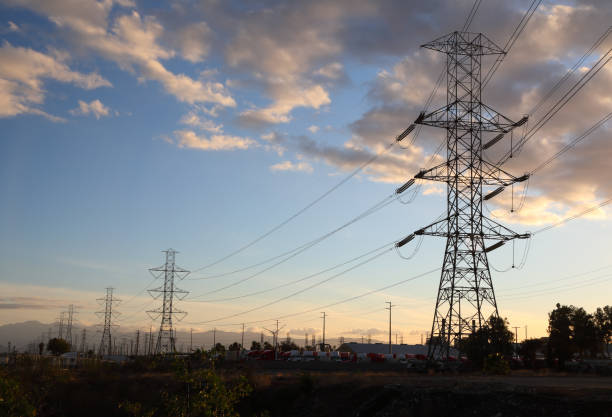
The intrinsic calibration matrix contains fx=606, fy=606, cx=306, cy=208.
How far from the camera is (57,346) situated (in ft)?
597

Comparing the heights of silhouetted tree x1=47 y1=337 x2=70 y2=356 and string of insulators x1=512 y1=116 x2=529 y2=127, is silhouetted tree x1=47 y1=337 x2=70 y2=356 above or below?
below

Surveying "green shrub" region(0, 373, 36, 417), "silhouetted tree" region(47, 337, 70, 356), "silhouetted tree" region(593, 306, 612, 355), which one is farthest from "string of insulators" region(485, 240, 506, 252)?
"silhouetted tree" region(47, 337, 70, 356)

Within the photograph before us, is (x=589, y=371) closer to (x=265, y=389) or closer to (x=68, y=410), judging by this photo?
(x=265, y=389)

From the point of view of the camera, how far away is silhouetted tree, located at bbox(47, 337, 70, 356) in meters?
181

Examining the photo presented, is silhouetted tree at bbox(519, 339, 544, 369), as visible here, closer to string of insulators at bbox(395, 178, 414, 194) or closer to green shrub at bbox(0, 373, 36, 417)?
string of insulators at bbox(395, 178, 414, 194)

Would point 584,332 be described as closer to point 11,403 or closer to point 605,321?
point 605,321

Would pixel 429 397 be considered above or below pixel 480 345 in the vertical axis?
below

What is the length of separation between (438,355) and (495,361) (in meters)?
5.84

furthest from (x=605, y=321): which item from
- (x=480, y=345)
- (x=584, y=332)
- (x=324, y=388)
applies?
(x=324, y=388)

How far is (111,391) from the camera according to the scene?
6844 centimetres

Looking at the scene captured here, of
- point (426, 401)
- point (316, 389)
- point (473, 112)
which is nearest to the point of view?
point (426, 401)

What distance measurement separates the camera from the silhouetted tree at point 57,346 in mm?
181375

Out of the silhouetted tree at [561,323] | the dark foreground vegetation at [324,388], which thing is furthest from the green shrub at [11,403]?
the silhouetted tree at [561,323]

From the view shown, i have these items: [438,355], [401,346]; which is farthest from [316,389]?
[401,346]
